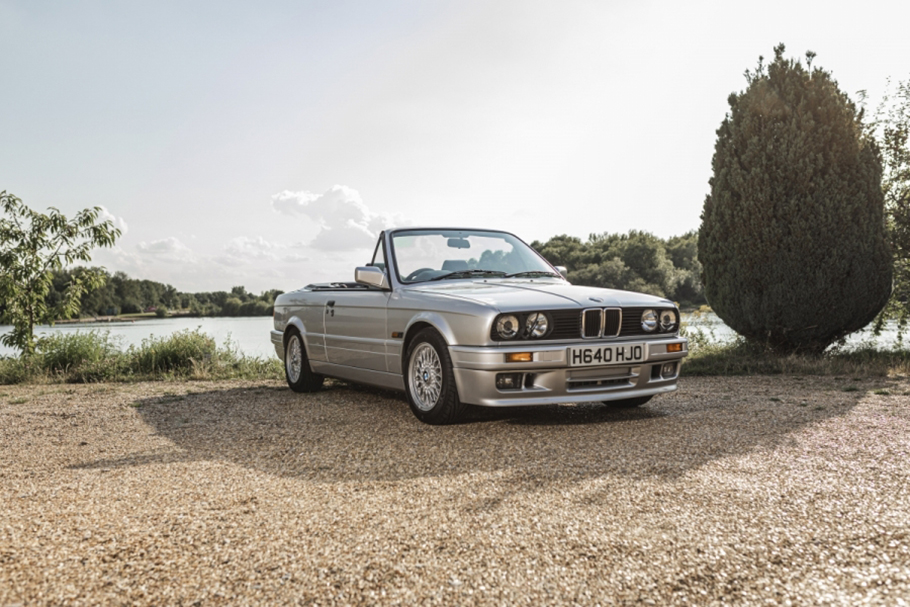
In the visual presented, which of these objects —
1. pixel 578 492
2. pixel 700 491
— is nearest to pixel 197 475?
pixel 578 492

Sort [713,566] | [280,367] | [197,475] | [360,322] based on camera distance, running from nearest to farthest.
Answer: [713,566], [197,475], [360,322], [280,367]

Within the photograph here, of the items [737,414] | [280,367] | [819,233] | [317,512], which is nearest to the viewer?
[317,512]

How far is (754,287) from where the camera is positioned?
10.3 m

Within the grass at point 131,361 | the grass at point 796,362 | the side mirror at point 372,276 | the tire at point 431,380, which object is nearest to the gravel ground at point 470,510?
the tire at point 431,380

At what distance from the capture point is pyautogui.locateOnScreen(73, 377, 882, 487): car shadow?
13.3ft

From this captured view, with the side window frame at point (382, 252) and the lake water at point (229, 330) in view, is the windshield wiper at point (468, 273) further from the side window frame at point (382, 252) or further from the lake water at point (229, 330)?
the lake water at point (229, 330)

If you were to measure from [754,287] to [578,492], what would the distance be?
313 inches

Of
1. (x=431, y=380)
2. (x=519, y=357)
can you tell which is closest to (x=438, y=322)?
(x=431, y=380)

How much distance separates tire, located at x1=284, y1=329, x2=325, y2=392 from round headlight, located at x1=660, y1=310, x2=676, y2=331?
3855 millimetres

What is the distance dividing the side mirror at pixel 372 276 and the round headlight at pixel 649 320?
2.21 metres

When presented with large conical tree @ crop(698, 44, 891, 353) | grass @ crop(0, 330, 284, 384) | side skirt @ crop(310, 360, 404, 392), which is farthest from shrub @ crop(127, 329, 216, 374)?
large conical tree @ crop(698, 44, 891, 353)

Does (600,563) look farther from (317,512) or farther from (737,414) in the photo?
(737,414)

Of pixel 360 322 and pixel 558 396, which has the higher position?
pixel 360 322

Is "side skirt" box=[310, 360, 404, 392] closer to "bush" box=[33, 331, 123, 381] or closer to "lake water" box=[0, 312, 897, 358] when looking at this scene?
"lake water" box=[0, 312, 897, 358]
